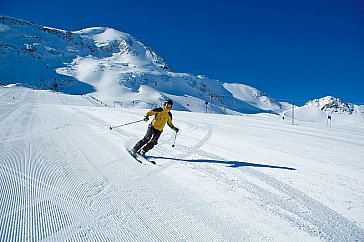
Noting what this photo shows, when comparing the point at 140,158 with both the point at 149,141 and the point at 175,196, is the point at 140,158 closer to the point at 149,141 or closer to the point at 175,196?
the point at 149,141

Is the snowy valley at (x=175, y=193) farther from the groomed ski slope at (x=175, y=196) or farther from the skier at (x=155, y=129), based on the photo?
the skier at (x=155, y=129)

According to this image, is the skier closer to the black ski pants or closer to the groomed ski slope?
the black ski pants

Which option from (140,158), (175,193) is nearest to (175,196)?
Result: (175,193)

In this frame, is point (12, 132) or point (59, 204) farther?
point (12, 132)

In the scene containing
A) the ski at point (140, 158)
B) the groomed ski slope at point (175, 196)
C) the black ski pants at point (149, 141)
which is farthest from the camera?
the black ski pants at point (149, 141)

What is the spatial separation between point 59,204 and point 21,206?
17.5 inches

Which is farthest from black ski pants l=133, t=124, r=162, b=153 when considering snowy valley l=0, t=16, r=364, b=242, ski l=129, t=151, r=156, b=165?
snowy valley l=0, t=16, r=364, b=242

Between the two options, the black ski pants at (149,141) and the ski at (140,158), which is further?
the black ski pants at (149,141)

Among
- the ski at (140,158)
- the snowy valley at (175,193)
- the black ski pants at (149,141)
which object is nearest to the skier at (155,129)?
the black ski pants at (149,141)

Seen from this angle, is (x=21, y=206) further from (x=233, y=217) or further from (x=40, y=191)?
(x=233, y=217)

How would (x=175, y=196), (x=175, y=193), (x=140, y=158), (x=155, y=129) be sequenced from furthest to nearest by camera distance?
(x=155, y=129) → (x=140, y=158) → (x=175, y=193) → (x=175, y=196)

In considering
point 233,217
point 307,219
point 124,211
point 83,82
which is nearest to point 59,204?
point 124,211

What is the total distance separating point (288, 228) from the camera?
317cm

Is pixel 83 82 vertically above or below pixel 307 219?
above
